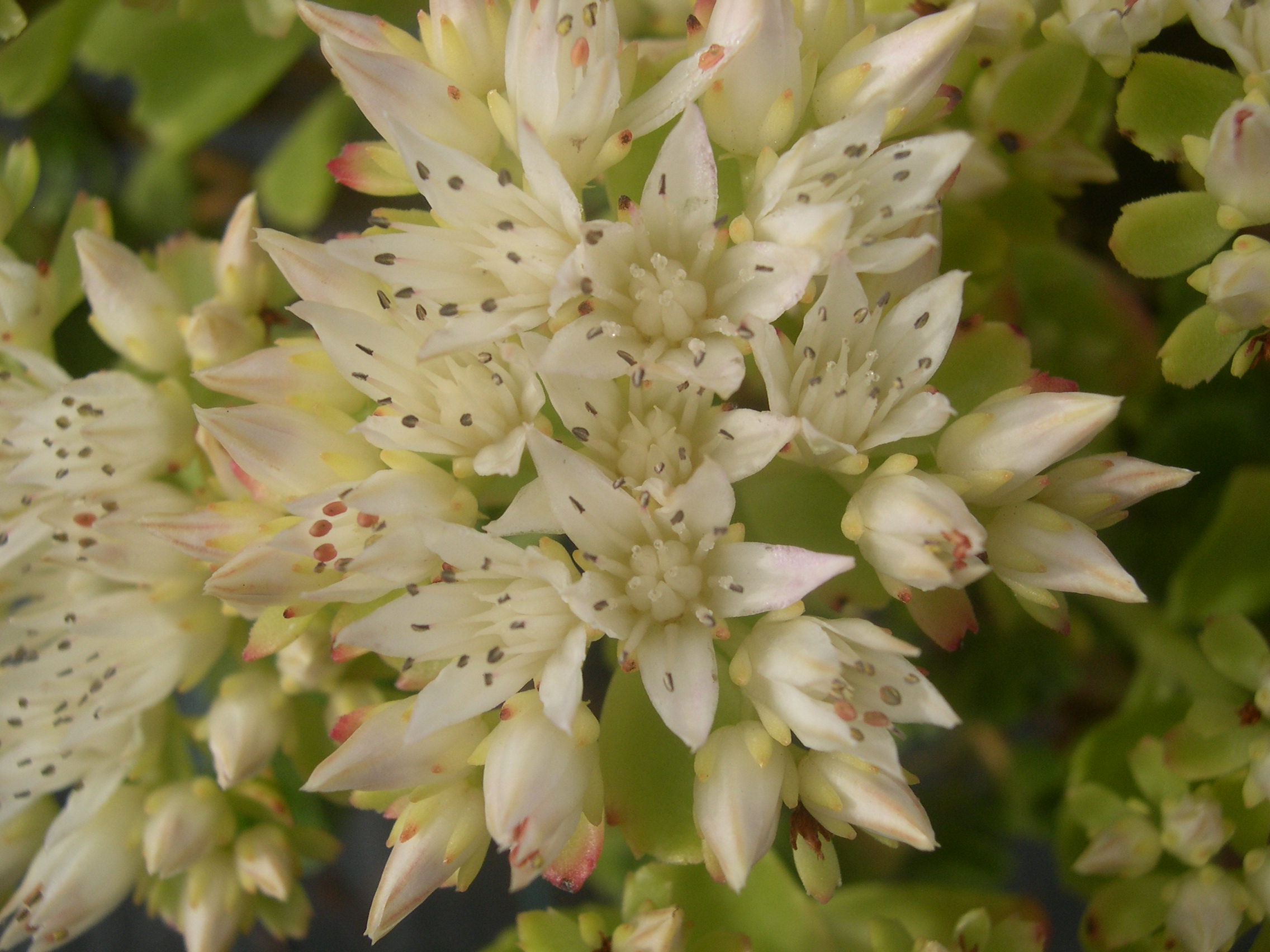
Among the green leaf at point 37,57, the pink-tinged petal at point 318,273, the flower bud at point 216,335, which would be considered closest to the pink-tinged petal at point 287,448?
the pink-tinged petal at point 318,273

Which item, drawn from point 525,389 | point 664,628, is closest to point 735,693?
point 664,628

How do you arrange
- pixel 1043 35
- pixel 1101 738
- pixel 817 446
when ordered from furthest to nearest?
pixel 1101 738
pixel 1043 35
pixel 817 446

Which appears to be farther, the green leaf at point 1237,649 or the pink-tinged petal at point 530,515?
the green leaf at point 1237,649

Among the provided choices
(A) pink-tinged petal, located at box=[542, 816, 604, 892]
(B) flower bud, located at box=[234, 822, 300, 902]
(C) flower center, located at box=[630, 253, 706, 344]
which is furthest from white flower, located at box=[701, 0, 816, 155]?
(B) flower bud, located at box=[234, 822, 300, 902]

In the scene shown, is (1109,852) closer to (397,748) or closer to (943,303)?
(943,303)

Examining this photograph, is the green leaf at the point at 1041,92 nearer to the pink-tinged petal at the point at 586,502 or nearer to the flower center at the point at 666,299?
the flower center at the point at 666,299
